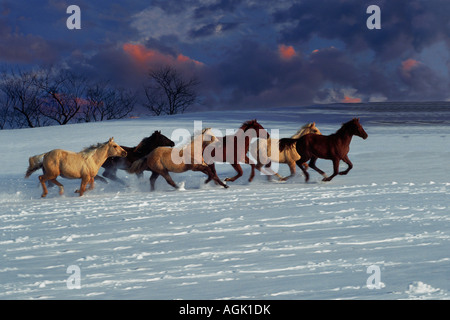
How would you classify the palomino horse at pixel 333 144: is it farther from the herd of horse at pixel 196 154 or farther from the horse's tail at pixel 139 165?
the horse's tail at pixel 139 165

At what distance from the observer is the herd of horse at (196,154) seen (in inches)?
354

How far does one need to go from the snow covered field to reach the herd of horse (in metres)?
0.43

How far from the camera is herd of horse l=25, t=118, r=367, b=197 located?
8.99 metres

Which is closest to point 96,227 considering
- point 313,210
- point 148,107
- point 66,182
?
point 313,210

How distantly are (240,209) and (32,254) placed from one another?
2982mm

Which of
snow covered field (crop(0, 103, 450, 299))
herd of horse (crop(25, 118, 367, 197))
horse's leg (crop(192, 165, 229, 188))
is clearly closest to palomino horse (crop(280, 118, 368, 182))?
herd of horse (crop(25, 118, 367, 197))

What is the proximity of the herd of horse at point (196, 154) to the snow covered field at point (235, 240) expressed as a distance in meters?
0.43

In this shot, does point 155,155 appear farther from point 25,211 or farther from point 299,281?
point 299,281

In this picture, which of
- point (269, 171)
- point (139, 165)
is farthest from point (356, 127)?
point (139, 165)

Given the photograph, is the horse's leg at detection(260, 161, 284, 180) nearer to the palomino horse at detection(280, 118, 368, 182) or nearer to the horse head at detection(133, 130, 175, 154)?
the palomino horse at detection(280, 118, 368, 182)

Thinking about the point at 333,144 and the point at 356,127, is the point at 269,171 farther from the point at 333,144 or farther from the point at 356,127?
the point at 356,127

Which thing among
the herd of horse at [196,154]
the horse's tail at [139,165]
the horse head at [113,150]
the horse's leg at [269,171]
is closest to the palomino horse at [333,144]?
the herd of horse at [196,154]

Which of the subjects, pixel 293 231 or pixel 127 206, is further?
pixel 127 206

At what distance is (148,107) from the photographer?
46.8m
